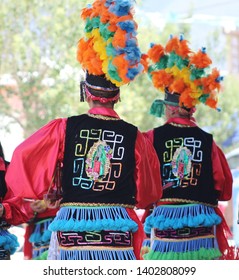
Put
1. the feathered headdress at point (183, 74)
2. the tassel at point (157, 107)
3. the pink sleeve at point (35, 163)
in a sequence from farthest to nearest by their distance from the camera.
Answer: the tassel at point (157, 107) → the feathered headdress at point (183, 74) → the pink sleeve at point (35, 163)

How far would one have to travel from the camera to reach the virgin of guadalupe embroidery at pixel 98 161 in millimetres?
4375

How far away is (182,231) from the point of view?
219 inches

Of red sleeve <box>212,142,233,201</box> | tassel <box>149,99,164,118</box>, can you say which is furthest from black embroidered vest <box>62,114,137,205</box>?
tassel <box>149,99,164,118</box>

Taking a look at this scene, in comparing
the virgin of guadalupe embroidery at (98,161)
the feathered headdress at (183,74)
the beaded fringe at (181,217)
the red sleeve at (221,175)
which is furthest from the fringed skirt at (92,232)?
the feathered headdress at (183,74)

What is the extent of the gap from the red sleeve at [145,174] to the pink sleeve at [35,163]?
0.47 m

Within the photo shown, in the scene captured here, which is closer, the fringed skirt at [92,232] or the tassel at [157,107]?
the fringed skirt at [92,232]

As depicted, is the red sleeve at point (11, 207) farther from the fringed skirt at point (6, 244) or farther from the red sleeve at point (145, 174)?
the red sleeve at point (145, 174)

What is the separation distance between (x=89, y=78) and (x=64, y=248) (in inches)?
38.6

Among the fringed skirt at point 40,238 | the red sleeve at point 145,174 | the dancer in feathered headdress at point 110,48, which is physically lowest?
the fringed skirt at point 40,238

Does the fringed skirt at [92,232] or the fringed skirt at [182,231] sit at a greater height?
the fringed skirt at [92,232]

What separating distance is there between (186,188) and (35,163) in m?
1.52

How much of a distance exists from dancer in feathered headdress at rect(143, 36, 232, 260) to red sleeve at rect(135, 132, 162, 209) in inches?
32.7
